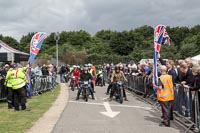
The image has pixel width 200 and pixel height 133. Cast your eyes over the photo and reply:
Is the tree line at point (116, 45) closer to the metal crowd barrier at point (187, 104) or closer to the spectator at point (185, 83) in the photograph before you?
the metal crowd barrier at point (187, 104)

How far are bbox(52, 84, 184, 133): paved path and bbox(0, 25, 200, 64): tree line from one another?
4632 centimetres

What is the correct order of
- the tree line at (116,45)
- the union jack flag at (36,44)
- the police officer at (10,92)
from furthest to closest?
the tree line at (116,45)
the union jack flag at (36,44)
the police officer at (10,92)

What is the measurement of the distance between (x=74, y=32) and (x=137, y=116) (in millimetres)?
108516

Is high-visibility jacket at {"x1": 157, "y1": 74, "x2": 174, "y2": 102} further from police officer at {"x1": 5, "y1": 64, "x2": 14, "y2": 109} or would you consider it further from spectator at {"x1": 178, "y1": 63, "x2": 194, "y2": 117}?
police officer at {"x1": 5, "y1": 64, "x2": 14, "y2": 109}

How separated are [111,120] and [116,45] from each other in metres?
86.1

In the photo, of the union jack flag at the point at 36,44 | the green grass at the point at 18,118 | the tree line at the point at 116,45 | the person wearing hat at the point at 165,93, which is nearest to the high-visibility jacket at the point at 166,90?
the person wearing hat at the point at 165,93

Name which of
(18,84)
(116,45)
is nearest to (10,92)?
(18,84)

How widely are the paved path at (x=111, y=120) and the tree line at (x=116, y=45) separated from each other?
4632 cm

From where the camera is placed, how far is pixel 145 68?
19.0m

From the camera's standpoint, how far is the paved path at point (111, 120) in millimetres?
9867

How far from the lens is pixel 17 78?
13641 mm

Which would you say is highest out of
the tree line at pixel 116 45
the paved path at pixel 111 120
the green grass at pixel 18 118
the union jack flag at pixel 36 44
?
the tree line at pixel 116 45

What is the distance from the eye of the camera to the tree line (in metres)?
75.4

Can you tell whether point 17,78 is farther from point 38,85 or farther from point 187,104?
point 38,85
